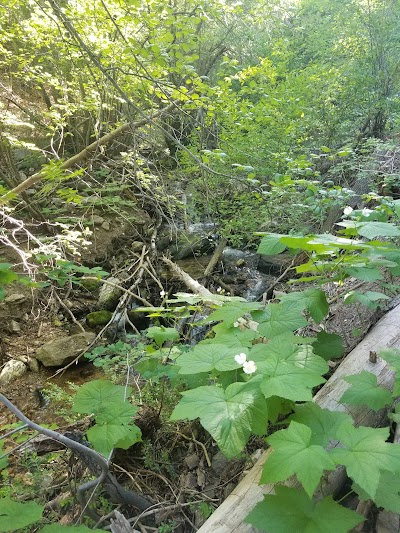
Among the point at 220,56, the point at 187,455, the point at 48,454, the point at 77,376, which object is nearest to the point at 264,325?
the point at 187,455

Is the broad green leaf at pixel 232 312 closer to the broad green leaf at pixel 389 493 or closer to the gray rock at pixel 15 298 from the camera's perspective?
the broad green leaf at pixel 389 493

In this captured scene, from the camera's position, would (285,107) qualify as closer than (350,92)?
Yes

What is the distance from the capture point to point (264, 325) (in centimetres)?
180

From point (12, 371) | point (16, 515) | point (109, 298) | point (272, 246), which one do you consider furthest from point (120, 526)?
point (109, 298)

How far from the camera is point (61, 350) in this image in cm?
490

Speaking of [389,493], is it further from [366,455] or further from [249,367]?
[249,367]

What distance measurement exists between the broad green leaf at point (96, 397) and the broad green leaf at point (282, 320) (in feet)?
2.57

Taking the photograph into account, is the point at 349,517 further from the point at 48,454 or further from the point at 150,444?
the point at 48,454

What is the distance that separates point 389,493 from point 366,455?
0.63 ft

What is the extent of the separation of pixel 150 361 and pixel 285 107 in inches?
214

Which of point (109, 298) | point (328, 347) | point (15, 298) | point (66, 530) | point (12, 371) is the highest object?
point (328, 347)

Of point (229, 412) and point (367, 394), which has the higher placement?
point (229, 412)

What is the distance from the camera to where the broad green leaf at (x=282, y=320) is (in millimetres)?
1747

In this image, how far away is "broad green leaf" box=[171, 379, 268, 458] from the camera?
121cm
